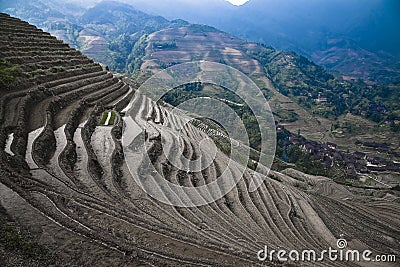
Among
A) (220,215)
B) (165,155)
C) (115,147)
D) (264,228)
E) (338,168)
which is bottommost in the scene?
(338,168)

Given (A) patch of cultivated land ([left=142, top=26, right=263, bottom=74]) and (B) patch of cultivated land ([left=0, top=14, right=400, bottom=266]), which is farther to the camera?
(A) patch of cultivated land ([left=142, top=26, right=263, bottom=74])

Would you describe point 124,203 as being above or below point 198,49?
below

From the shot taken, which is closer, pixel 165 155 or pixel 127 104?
pixel 165 155

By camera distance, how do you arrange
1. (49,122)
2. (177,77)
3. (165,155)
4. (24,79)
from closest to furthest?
(49,122) < (165,155) < (24,79) < (177,77)

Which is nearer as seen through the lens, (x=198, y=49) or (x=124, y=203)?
(x=124, y=203)

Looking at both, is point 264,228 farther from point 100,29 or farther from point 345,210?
point 100,29

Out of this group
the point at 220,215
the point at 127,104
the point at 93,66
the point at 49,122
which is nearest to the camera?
the point at 220,215

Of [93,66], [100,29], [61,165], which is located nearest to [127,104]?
[93,66]

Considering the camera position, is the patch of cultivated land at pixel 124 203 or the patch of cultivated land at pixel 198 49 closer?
the patch of cultivated land at pixel 124 203
